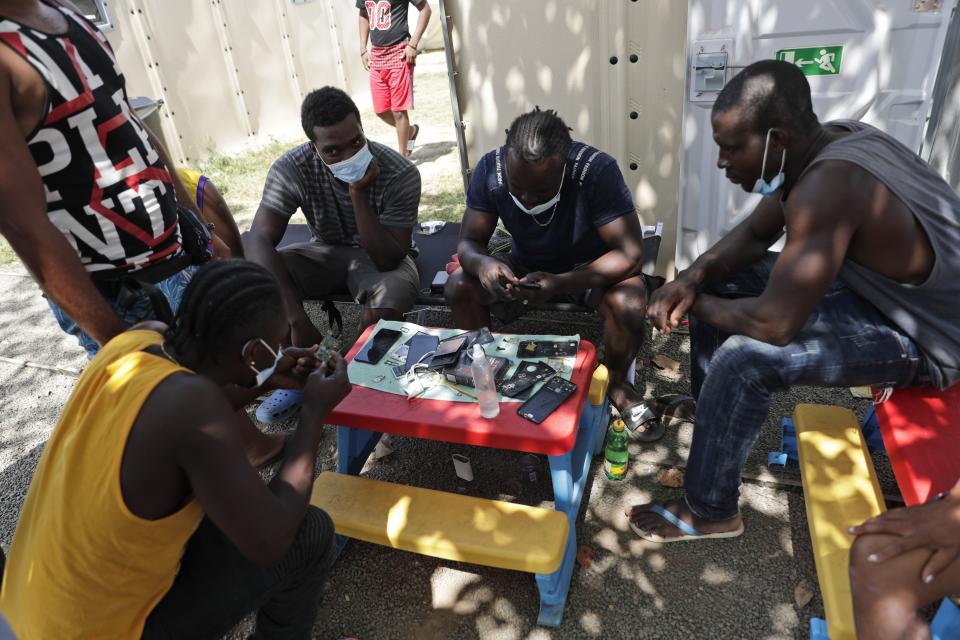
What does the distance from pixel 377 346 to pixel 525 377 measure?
743 mm

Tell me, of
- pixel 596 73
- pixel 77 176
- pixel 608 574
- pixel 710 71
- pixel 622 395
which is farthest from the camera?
pixel 596 73

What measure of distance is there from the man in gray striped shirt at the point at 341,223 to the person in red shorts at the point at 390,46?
361 centimetres

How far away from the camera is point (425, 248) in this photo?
4477 mm


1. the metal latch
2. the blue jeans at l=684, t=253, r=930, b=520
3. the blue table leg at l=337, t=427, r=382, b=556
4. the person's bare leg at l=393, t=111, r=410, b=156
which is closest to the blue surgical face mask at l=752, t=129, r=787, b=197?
the blue jeans at l=684, t=253, r=930, b=520

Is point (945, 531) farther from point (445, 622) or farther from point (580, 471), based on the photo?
point (445, 622)

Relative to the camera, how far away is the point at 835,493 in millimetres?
2238

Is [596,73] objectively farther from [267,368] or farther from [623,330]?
[267,368]

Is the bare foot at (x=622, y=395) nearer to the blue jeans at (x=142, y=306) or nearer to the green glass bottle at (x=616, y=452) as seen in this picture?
the green glass bottle at (x=616, y=452)

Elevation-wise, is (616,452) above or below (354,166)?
below

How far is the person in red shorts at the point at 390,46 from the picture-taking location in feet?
22.4

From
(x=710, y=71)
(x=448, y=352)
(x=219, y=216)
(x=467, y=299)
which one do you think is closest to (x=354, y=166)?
(x=219, y=216)

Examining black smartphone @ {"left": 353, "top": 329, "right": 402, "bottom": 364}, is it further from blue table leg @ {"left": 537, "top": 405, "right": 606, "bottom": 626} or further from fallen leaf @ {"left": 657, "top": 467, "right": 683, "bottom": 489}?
fallen leaf @ {"left": 657, "top": 467, "right": 683, "bottom": 489}

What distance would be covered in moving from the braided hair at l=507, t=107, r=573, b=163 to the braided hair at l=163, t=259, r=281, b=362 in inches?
58.5

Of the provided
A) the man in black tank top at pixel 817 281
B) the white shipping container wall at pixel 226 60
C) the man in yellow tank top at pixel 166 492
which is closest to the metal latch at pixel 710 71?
the man in black tank top at pixel 817 281
